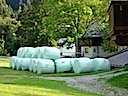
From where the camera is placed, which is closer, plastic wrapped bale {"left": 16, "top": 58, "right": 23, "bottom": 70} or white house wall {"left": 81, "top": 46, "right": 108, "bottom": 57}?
plastic wrapped bale {"left": 16, "top": 58, "right": 23, "bottom": 70}

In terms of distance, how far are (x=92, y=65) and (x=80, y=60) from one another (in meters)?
0.92

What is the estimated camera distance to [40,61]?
70.5ft

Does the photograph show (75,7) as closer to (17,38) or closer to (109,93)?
(17,38)

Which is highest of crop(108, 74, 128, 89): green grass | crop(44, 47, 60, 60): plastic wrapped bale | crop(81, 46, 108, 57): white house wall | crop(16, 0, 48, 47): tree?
crop(16, 0, 48, 47): tree

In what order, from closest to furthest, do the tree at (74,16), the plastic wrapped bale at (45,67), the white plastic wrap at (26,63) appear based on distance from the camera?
the plastic wrapped bale at (45,67) → the white plastic wrap at (26,63) → the tree at (74,16)

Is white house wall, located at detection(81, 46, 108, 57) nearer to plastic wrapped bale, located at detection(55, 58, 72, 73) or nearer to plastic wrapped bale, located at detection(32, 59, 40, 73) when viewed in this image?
plastic wrapped bale, located at detection(55, 58, 72, 73)

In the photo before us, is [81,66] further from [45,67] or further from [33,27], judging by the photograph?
[33,27]

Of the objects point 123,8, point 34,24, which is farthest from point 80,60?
point 34,24

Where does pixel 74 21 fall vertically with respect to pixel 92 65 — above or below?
above

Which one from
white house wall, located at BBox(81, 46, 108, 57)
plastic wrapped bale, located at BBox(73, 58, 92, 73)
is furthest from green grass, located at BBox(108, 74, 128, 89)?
white house wall, located at BBox(81, 46, 108, 57)

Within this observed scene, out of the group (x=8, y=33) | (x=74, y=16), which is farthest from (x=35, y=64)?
(x=8, y=33)

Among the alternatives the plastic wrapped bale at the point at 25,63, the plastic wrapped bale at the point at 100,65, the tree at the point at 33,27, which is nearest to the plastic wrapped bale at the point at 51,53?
the plastic wrapped bale at the point at 25,63

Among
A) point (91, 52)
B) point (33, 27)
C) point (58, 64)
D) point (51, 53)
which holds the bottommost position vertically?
point (91, 52)

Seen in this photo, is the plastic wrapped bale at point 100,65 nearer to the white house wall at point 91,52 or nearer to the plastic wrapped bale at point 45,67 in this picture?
the plastic wrapped bale at point 45,67
